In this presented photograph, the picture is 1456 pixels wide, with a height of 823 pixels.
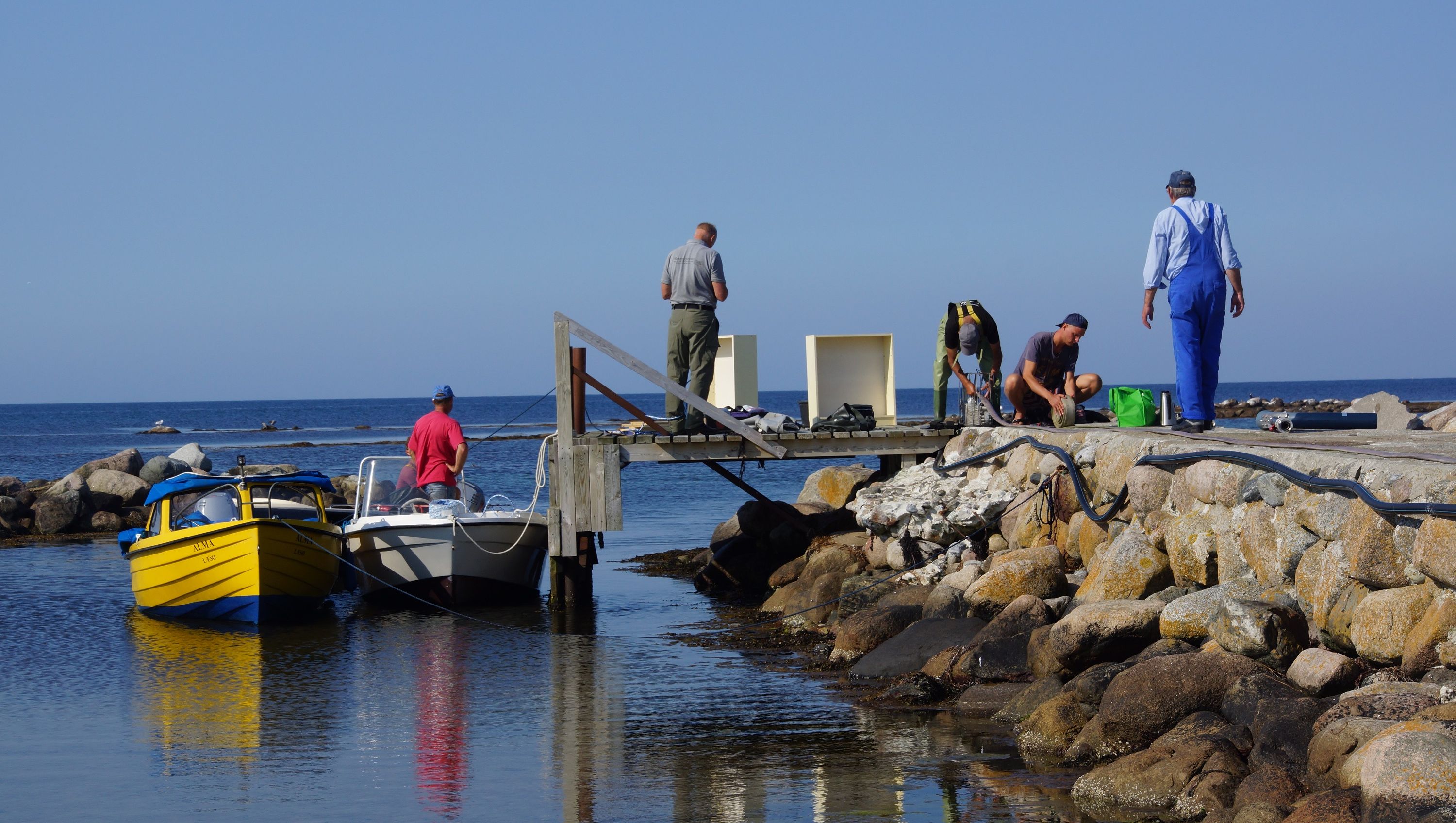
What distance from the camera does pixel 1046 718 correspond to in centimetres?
791

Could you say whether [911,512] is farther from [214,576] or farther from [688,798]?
[214,576]

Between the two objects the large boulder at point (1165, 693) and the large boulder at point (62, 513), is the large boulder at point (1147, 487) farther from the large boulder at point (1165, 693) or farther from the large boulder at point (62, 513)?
the large boulder at point (62, 513)

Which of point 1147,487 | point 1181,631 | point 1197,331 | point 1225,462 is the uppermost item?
point 1197,331

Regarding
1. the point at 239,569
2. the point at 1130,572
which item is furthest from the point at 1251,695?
the point at 239,569

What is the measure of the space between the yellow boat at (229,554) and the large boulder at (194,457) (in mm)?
18596

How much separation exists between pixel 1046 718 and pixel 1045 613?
1.77 m

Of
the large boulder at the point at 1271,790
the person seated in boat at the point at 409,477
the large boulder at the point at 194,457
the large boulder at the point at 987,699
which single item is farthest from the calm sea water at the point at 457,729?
the large boulder at the point at 194,457

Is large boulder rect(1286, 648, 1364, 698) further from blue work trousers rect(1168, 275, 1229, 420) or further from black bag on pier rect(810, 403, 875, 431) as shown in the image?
black bag on pier rect(810, 403, 875, 431)

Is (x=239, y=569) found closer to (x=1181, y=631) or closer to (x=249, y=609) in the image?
(x=249, y=609)

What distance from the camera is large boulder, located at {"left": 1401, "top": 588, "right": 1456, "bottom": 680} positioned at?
6406mm

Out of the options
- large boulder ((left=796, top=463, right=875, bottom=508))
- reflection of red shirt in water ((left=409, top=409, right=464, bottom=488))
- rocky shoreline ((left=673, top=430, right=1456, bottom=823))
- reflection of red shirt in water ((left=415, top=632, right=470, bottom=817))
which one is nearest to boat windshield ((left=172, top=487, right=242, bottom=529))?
reflection of red shirt in water ((left=409, top=409, right=464, bottom=488))

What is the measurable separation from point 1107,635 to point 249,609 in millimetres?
9600

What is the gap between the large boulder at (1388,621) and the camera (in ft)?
21.8

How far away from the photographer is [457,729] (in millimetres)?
9297
